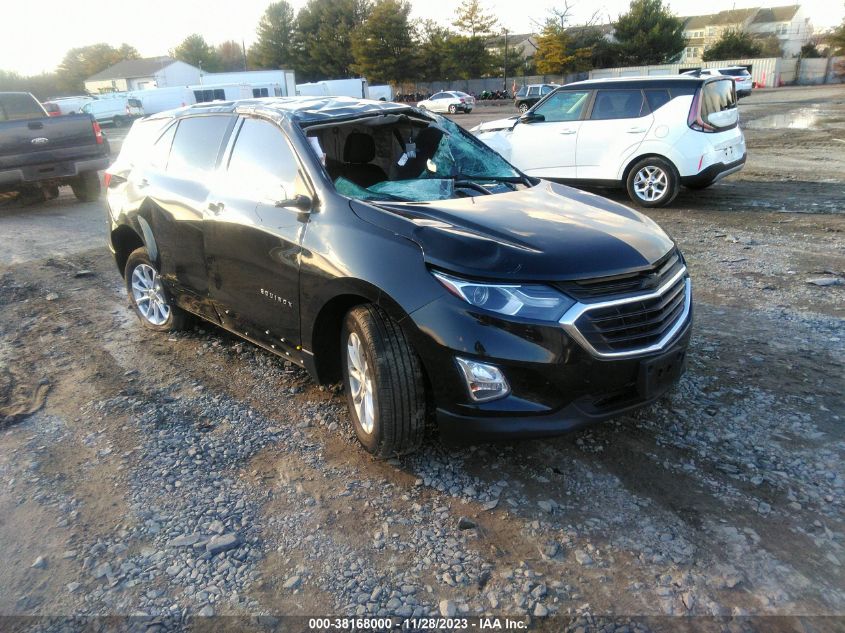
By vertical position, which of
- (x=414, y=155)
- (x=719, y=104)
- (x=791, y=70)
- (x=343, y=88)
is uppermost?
(x=791, y=70)

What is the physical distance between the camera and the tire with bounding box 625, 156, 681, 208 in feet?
29.7

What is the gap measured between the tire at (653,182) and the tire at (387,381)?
7184mm

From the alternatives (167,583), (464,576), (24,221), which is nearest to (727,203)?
(464,576)

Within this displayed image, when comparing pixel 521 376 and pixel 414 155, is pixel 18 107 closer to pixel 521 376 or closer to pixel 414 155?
pixel 414 155

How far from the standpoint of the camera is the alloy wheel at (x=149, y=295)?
5094 mm

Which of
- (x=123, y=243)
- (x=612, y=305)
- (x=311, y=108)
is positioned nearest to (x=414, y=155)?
(x=311, y=108)

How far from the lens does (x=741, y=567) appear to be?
2.54m

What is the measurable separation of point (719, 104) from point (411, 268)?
7887 mm

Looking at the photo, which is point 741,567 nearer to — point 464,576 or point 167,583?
point 464,576

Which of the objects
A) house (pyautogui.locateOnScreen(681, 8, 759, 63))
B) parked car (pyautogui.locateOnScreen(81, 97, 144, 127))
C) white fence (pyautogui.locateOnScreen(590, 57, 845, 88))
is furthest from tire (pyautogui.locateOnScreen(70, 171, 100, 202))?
house (pyautogui.locateOnScreen(681, 8, 759, 63))

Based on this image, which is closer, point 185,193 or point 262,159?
point 262,159

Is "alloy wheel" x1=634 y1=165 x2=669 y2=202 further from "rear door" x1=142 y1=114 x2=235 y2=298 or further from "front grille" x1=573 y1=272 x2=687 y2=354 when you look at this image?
"rear door" x1=142 y1=114 x2=235 y2=298

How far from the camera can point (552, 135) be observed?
979cm

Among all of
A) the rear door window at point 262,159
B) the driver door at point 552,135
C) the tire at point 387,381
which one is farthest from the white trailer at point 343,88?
the tire at point 387,381
